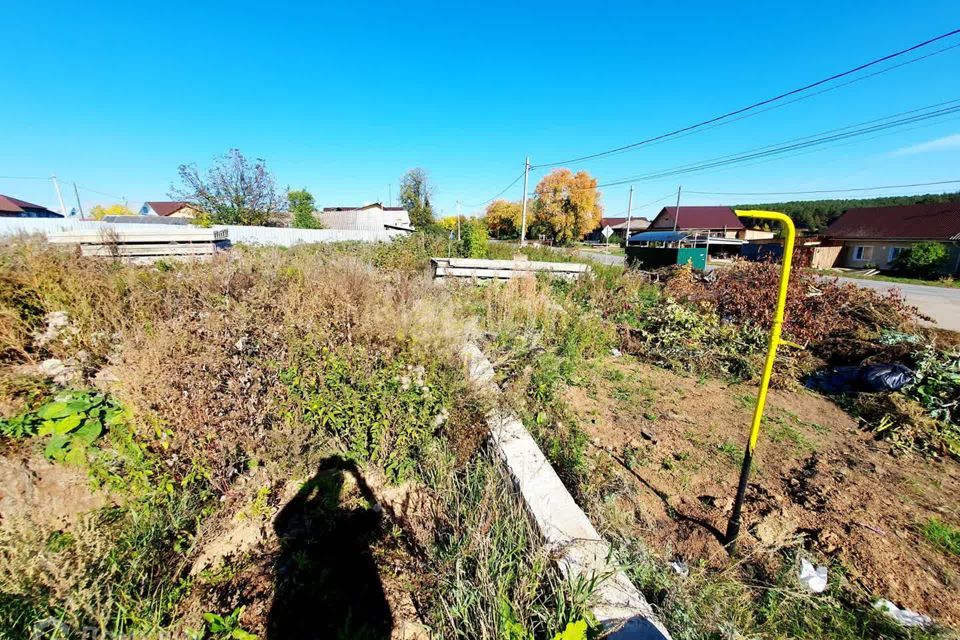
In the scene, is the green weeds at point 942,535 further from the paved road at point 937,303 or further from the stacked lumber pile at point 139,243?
the stacked lumber pile at point 139,243

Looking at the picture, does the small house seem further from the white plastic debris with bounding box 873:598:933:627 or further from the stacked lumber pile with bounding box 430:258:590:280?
the white plastic debris with bounding box 873:598:933:627

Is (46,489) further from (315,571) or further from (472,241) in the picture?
(472,241)

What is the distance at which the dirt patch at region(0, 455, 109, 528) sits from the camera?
1.92 meters

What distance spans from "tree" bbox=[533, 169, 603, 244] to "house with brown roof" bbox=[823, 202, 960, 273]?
18105 millimetres

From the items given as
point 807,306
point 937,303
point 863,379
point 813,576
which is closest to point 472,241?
point 807,306

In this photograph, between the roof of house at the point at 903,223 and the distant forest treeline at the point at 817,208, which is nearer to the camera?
the roof of house at the point at 903,223

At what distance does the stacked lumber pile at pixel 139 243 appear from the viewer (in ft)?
15.8

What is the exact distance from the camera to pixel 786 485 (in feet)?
8.71

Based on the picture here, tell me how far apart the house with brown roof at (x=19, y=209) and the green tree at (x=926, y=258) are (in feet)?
217

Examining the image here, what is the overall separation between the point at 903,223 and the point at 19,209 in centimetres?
7547

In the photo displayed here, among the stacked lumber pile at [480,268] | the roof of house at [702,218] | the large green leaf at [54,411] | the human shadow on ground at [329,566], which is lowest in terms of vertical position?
the human shadow on ground at [329,566]

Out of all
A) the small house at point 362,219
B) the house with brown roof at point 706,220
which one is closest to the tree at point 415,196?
the small house at point 362,219

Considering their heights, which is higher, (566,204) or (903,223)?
(566,204)

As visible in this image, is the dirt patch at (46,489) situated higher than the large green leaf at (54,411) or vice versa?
the large green leaf at (54,411)
